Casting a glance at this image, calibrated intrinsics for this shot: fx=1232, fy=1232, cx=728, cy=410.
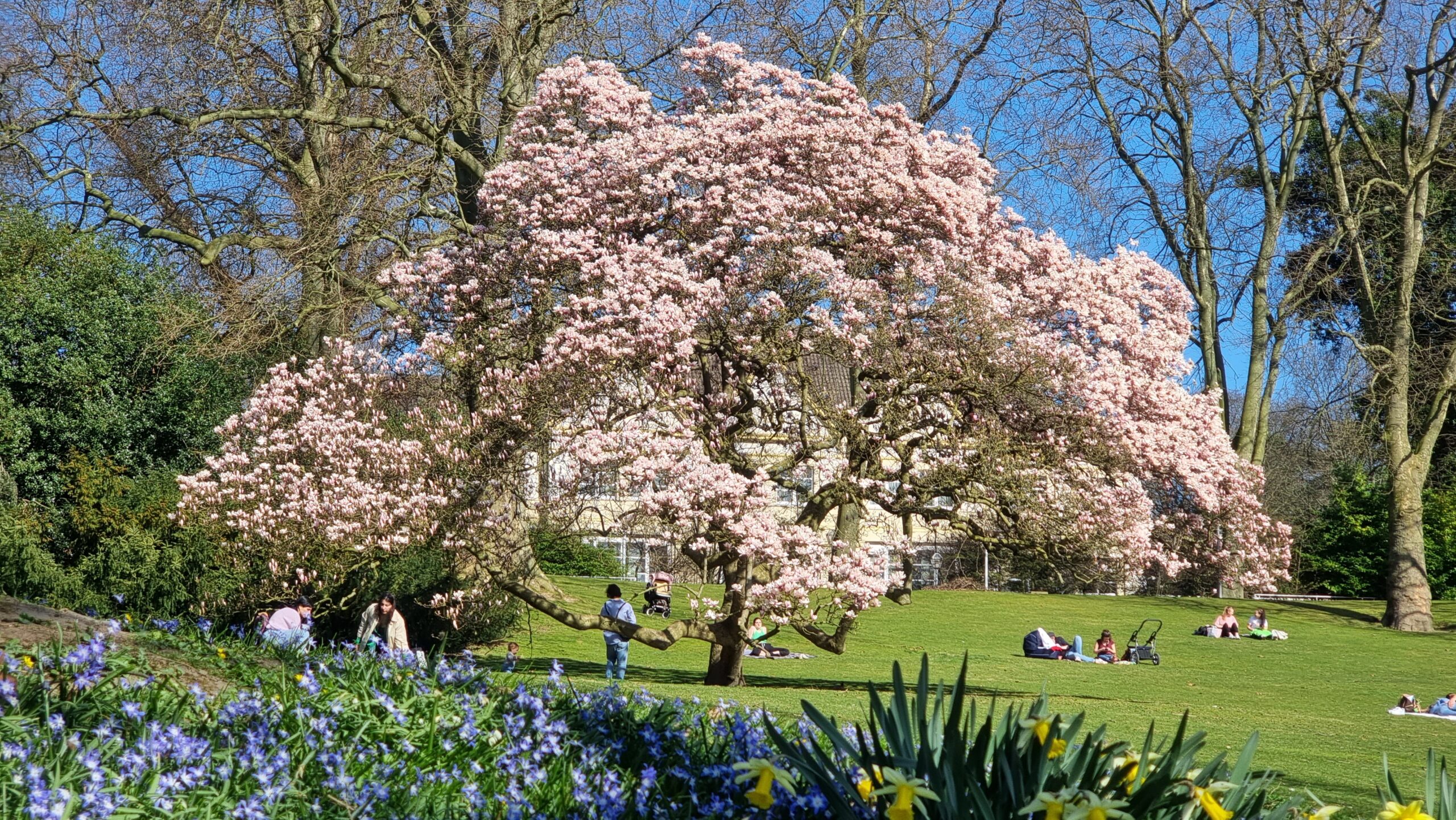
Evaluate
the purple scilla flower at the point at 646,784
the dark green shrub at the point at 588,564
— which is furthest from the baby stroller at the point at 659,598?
the purple scilla flower at the point at 646,784

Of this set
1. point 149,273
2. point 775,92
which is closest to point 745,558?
point 775,92

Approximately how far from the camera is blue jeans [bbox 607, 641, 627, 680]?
1498 centimetres

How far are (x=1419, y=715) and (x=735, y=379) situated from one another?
1126cm

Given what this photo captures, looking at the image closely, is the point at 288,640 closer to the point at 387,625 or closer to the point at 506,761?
the point at 506,761

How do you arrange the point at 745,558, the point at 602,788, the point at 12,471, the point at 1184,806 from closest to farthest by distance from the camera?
the point at 1184,806 → the point at 602,788 → the point at 745,558 → the point at 12,471

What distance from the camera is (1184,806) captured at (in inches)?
159

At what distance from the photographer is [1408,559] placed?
2977 cm

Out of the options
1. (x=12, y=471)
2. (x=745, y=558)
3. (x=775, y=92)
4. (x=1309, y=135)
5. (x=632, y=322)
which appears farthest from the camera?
(x=1309, y=135)

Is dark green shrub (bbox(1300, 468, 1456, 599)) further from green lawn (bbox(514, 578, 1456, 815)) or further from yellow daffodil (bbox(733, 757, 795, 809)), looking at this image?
yellow daffodil (bbox(733, 757, 795, 809))

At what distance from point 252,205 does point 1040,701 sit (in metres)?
21.3

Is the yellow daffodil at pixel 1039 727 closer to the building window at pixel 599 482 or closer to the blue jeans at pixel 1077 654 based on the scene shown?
the building window at pixel 599 482

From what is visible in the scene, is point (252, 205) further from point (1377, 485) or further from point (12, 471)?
point (1377, 485)

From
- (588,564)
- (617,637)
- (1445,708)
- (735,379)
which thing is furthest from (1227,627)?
(588,564)

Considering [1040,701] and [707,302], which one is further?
[707,302]
